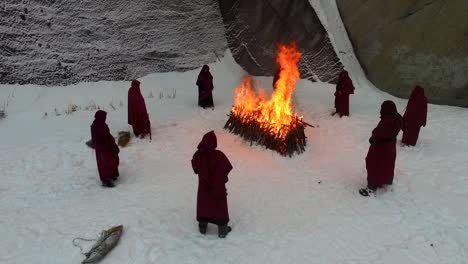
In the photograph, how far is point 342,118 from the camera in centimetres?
1236

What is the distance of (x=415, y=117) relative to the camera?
10227 millimetres

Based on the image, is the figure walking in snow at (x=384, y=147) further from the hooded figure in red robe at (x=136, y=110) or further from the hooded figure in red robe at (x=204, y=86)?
the hooded figure in red robe at (x=204, y=86)

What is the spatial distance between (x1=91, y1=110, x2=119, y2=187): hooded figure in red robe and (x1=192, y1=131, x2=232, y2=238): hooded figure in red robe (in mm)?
2436

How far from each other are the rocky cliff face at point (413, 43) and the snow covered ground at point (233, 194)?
Result: 1.14 metres

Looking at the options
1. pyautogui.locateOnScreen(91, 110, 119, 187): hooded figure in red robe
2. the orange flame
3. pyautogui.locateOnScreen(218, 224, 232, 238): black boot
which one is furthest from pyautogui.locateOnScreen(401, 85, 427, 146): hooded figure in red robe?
pyautogui.locateOnScreen(91, 110, 119, 187): hooded figure in red robe

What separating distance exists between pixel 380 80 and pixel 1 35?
12.1 metres

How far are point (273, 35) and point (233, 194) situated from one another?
9410 mm

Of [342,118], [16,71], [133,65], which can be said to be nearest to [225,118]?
[342,118]

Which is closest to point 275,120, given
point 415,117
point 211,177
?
point 415,117

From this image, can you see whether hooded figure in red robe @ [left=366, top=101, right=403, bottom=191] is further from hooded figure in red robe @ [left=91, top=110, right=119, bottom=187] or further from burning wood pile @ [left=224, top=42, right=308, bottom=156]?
hooded figure in red robe @ [left=91, top=110, right=119, bottom=187]

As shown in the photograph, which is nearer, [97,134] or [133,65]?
[97,134]

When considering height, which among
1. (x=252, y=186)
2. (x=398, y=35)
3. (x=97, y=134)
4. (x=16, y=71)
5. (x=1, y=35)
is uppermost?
(x=398, y=35)

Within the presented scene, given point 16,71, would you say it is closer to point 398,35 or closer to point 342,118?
point 342,118

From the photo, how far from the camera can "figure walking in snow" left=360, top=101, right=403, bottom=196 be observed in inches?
315
